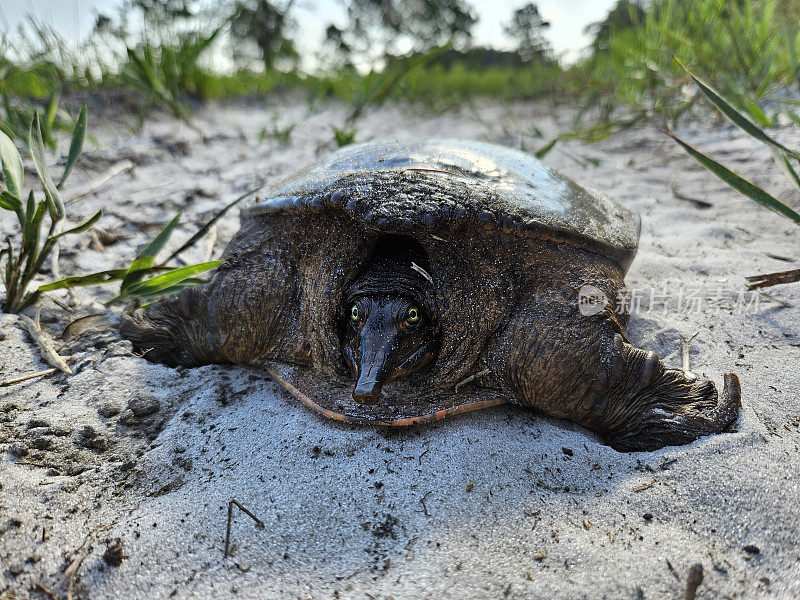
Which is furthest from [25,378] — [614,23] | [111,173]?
[614,23]

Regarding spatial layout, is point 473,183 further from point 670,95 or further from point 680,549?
point 670,95

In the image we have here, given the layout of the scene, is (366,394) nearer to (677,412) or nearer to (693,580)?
(693,580)

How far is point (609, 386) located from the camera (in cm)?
162

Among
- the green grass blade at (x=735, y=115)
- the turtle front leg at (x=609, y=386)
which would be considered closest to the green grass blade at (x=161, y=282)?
the turtle front leg at (x=609, y=386)

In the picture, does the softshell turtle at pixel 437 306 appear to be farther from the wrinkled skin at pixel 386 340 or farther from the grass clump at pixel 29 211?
the grass clump at pixel 29 211

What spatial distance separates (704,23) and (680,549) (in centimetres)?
401

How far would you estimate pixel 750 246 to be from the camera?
8.17 feet

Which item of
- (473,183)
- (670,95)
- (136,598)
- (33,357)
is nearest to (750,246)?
(473,183)

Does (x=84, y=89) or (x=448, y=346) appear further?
(x=84, y=89)

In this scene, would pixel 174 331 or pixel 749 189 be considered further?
pixel 174 331

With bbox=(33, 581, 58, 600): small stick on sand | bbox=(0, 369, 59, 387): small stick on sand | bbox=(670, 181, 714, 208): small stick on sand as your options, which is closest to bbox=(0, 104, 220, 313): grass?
bbox=(0, 369, 59, 387): small stick on sand

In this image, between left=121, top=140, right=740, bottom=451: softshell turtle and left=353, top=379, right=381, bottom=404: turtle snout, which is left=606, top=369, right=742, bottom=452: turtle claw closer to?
left=121, top=140, right=740, bottom=451: softshell turtle

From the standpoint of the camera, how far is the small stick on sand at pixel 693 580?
3.57 feet

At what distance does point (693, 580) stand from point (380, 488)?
76 cm
